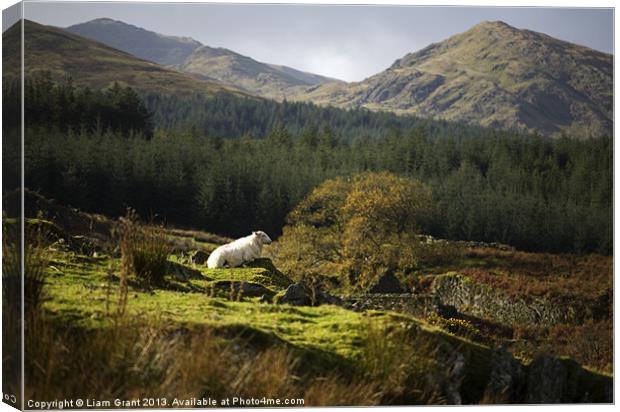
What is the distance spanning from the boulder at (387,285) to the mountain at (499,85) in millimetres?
2883

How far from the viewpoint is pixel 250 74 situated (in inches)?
550

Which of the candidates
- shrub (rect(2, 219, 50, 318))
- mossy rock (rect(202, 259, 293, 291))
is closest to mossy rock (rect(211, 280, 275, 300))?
mossy rock (rect(202, 259, 293, 291))

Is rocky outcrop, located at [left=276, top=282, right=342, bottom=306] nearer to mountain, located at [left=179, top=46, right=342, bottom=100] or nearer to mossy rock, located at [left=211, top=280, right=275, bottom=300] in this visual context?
mossy rock, located at [left=211, top=280, right=275, bottom=300]

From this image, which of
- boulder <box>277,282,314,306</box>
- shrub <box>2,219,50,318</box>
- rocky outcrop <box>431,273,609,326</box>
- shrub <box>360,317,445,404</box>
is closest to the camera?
shrub <box>2,219,50,318</box>

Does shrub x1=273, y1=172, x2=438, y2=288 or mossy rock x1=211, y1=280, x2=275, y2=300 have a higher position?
shrub x1=273, y1=172, x2=438, y2=288

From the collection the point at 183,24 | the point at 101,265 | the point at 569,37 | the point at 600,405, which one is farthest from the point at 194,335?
the point at 569,37

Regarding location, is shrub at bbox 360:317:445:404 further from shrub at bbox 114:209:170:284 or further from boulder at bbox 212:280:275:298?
shrub at bbox 114:209:170:284

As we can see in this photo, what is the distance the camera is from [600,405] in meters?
11.7

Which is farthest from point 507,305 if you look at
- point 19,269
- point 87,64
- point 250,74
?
point 87,64

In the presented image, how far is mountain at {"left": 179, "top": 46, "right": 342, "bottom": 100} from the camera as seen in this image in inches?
530

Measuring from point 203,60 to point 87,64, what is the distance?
1.90 metres

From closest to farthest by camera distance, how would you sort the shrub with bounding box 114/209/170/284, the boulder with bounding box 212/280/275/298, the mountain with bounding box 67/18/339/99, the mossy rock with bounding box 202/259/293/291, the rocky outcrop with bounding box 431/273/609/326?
1. the shrub with bounding box 114/209/170/284
2. the boulder with bounding box 212/280/275/298
3. the mountain with bounding box 67/18/339/99
4. the mossy rock with bounding box 202/259/293/291
5. the rocky outcrop with bounding box 431/273/609/326

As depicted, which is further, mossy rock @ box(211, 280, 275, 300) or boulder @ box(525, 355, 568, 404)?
mossy rock @ box(211, 280, 275, 300)

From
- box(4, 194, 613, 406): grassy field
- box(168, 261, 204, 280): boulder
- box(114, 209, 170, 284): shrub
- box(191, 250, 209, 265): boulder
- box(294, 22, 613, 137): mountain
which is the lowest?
box(4, 194, 613, 406): grassy field
